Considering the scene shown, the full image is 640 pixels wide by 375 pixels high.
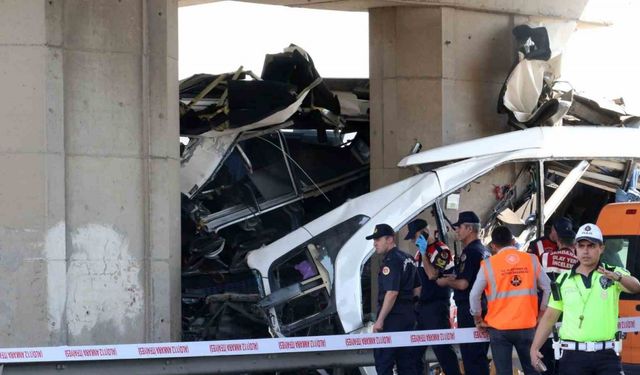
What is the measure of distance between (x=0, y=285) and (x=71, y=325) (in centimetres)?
82

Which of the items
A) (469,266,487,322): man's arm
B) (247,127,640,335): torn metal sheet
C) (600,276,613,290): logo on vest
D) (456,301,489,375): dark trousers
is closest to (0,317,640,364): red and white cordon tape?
(456,301,489,375): dark trousers

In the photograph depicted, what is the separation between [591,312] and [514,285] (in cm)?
178

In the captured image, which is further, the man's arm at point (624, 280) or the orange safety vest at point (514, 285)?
the orange safety vest at point (514, 285)

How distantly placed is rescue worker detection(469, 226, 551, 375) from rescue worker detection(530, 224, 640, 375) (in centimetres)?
162

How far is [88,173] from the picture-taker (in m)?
14.4

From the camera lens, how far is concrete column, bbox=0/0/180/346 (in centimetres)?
1392

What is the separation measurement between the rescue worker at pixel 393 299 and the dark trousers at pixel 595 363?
2.76m

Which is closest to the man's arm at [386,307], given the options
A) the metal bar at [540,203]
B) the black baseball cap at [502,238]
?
the black baseball cap at [502,238]

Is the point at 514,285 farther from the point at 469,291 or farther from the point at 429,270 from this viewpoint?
the point at 429,270

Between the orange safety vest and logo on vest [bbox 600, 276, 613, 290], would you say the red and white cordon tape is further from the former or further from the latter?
logo on vest [bbox 600, 276, 613, 290]

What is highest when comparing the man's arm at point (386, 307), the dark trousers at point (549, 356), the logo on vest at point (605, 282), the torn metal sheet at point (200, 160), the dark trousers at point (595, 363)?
the torn metal sheet at point (200, 160)

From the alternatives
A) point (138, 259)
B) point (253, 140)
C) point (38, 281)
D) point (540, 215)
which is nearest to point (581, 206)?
point (540, 215)

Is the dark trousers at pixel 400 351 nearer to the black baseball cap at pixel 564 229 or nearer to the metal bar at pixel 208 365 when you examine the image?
the metal bar at pixel 208 365

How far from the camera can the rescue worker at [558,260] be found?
1254 cm
